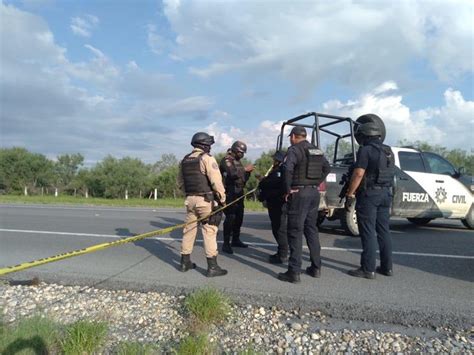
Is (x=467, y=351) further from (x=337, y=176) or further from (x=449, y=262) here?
(x=337, y=176)

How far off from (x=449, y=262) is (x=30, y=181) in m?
55.7

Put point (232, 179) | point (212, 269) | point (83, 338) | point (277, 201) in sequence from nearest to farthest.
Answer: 1. point (83, 338)
2. point (212, 269)
3. point (277, 201)
4. point (232, 179)

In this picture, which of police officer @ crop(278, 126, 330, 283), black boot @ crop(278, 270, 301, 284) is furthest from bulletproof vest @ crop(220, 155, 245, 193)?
black boot @ crop(278, 270, 301, 284)

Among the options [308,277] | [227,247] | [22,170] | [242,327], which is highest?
[22,170]

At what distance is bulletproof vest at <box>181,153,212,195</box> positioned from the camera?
4.82 m

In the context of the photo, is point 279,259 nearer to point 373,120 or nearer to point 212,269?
point 212,269

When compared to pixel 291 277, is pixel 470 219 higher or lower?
higher

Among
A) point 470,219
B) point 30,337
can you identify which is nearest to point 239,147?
point 30,337

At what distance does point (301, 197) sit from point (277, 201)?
4.29ft

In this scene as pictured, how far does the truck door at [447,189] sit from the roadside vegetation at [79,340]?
6.86 meters

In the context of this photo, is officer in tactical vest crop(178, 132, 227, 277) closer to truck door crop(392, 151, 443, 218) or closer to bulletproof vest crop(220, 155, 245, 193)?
bulletproof vest crop(220, 155, 245, 193)

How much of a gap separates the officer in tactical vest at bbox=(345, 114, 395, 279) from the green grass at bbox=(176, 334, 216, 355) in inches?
103

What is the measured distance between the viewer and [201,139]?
16.1 feet

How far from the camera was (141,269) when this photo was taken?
514 centimetres
